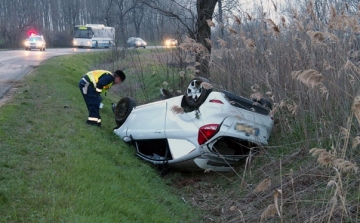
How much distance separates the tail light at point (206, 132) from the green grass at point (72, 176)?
867mm

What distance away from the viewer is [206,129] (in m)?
6.89

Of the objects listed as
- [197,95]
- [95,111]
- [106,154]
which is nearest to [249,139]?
[197,95]

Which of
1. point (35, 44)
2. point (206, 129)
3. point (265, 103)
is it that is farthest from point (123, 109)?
point (35, 44)

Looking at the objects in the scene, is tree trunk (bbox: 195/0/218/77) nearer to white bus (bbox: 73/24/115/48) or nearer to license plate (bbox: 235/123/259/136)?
license plate (bbox: 235/123/259/136)

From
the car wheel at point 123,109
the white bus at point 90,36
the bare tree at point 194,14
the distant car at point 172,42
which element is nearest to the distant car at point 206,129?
the car wheel at point 123,109

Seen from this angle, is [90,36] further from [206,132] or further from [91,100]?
[206,132]

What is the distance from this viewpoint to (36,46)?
4484 cm

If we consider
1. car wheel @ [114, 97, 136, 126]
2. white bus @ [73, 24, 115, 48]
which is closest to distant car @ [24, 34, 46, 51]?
white bus @ [73, 24, 115, 48]

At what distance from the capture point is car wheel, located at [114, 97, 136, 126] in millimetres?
8797

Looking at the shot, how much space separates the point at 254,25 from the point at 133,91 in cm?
570

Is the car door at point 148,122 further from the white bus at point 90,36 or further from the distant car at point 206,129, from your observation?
the white bus at point 90,36

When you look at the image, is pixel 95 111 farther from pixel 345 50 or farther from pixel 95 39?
pixel 95 39

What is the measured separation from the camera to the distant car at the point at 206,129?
6891 mm

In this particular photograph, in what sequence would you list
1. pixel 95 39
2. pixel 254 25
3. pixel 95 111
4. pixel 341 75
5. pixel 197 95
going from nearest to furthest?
pixel 341 75, pixel 197 95, pixel 95 111, pixel 254 25, pixel 95 39
